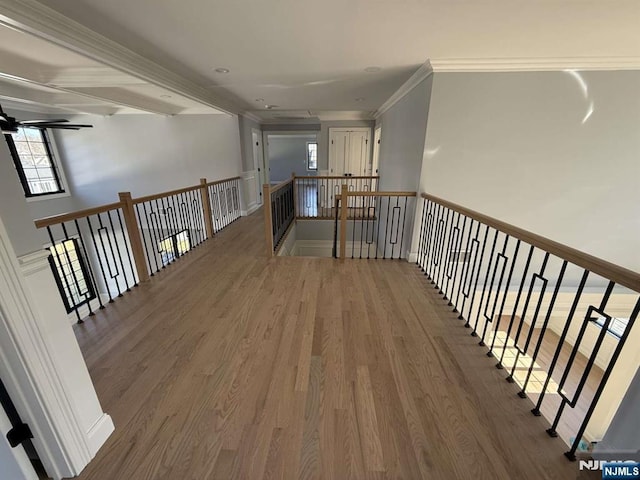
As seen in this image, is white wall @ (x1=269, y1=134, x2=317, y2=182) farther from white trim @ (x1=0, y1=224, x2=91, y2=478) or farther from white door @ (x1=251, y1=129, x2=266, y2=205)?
white trim @ (x1=0, y1=224, x2=91, y2=478)

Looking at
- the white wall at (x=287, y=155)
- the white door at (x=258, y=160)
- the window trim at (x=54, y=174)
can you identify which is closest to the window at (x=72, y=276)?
the window trim at (x=54, y=174)

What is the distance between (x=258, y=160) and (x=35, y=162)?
5046 mm

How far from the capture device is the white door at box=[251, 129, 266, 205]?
22.6 feet

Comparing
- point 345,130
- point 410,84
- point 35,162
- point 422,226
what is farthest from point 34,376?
point 35,162

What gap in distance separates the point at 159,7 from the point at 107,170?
609cm

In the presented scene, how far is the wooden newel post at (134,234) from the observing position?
2777 millimetres

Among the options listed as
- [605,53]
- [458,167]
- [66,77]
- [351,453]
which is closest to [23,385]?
[351,453]

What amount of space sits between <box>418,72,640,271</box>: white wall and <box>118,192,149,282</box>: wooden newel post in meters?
3.43

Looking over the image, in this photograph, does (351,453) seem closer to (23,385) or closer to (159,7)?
(23,385)

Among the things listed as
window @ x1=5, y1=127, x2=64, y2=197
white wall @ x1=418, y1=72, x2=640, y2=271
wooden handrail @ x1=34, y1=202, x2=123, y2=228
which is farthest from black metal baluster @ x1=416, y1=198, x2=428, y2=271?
window @ x1=5, y1=127, x2=64, y2=197

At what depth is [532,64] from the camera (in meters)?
2.68

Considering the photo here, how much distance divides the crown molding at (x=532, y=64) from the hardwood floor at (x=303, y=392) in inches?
96.3

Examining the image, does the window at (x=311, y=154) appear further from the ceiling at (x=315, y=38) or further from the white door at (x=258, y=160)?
the ceiling at (x=315, y=38)

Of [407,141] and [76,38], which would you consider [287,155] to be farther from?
[76,38]
